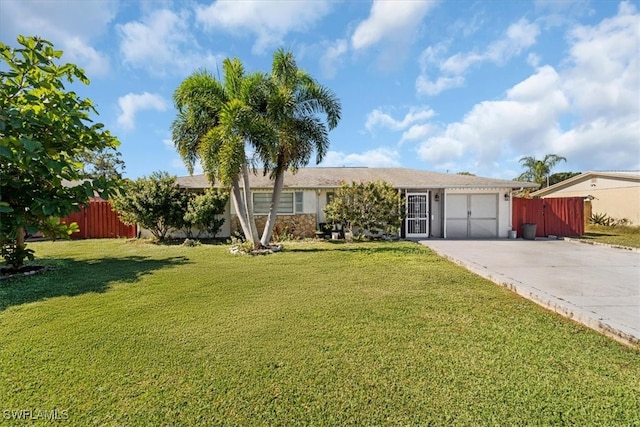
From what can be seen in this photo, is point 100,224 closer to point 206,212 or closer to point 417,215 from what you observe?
point 206,212

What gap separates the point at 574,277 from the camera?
7453mm

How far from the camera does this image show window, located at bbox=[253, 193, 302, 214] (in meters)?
16.5

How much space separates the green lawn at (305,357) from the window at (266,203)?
9.49 m

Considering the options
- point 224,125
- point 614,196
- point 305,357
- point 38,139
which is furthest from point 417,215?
point 38,139

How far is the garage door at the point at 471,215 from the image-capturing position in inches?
658

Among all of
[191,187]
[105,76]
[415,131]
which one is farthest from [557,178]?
[105,76]

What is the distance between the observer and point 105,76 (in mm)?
10461

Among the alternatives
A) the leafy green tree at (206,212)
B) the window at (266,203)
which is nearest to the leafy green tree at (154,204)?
the leafy green tree at (206,212)

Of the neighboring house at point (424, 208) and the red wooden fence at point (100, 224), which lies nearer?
the neighboring house at point (424, 208)

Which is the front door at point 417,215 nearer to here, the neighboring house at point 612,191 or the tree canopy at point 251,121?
the tree canopy at point 251,121

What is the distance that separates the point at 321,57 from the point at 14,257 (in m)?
13.2

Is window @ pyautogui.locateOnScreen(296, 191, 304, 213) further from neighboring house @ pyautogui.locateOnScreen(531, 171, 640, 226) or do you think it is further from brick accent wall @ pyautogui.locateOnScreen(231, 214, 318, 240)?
neighboring house @ pyautogui.locateOnScreen(531, 171, 640, 226)

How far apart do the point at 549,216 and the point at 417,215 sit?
7.76 metres

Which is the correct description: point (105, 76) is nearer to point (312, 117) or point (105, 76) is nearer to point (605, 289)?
point (312, 117)
